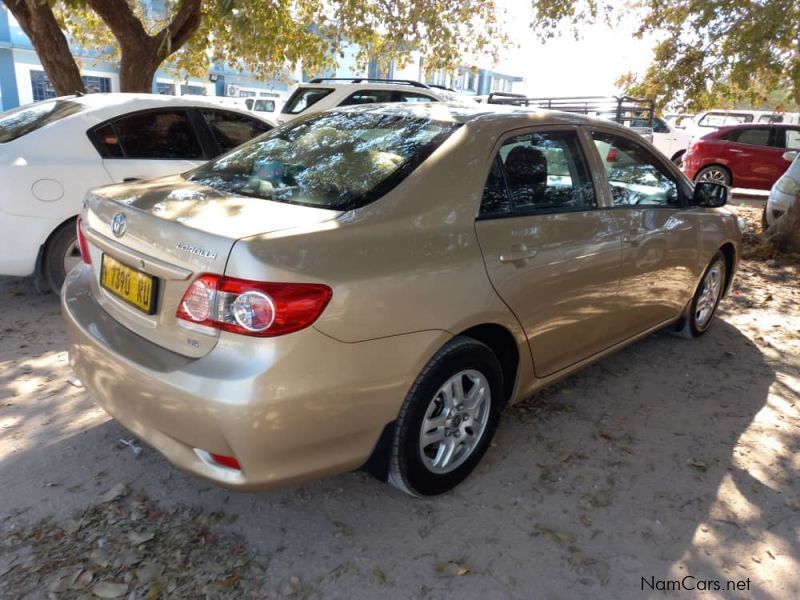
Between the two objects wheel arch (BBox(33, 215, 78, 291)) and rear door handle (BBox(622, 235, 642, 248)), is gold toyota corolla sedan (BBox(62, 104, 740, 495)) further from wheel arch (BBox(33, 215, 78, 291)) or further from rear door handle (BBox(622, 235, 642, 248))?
wheel arch (BBox(33, 215, 78, 291))

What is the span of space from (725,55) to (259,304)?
8.55 meters

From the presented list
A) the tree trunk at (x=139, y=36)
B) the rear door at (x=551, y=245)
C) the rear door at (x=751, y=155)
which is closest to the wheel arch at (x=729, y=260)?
the rear door at (x=551, y=245)

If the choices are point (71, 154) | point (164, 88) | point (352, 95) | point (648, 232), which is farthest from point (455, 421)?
point (164, 88)

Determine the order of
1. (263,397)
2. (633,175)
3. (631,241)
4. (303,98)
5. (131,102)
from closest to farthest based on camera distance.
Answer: (263,397)
(631,241)
(633,175)
(131,102)
(303,98)

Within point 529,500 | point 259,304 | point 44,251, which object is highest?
point 259,304

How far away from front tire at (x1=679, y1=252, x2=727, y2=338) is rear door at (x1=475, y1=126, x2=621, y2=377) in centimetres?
148

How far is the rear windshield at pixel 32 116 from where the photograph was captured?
16.1 feet

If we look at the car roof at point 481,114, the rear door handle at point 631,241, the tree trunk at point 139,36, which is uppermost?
the tree trunk at point 139,36

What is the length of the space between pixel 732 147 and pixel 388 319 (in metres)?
13.4

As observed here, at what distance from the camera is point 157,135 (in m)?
5.34

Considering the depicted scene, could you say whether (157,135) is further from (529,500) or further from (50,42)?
(529,500)

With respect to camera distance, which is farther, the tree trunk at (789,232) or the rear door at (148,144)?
the tree trunk at (789,232)

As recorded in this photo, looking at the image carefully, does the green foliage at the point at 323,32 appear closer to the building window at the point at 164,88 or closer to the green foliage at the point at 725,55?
the green foliage at the point at 725,55

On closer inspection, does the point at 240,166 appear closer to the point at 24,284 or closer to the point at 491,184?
the point at 491,184
